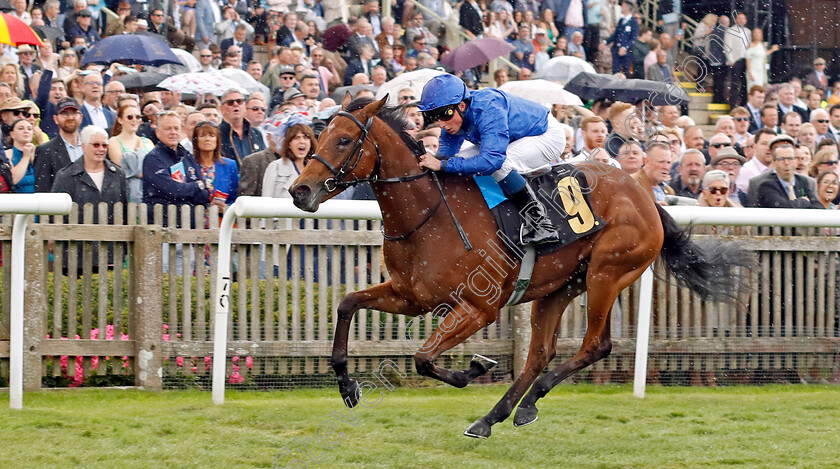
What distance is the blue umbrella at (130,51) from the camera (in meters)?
10.2

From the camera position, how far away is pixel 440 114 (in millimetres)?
4941

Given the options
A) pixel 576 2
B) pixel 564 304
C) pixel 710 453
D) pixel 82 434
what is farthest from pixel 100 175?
pixel 576 2

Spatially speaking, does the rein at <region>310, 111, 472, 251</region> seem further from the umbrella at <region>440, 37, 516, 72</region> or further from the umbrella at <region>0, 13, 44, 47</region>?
the umbrella at <region>440, 37, 516, 72</region>

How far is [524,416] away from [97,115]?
499 centimetres

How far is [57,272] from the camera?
5980 millimetres

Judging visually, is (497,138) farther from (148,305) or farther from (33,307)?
(33,307)

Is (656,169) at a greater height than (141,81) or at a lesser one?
lesser

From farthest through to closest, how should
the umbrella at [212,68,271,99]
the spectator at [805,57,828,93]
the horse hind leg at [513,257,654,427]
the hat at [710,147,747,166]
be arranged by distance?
the spectator at [805,57,828,93]
the umbrella at [212,68,271,99]
the hat at [710,147,747,166]
the horse hind leg at [513,257,654,427]

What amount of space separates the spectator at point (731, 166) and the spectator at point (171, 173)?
3.85 meters

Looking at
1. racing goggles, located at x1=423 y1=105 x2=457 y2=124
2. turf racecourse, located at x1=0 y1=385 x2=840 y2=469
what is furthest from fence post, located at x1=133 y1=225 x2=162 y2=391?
racing goggles, located at x1=423 y1=105 x2=457 y2=124

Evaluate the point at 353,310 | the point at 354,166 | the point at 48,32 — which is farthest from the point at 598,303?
the point at 48,32

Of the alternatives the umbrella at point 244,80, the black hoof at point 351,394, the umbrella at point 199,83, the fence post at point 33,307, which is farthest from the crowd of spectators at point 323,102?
the black hoof at point 351,394

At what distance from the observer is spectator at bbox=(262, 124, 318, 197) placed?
6.93 m

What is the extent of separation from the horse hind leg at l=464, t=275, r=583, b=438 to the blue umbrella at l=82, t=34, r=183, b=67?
19.2 ft
